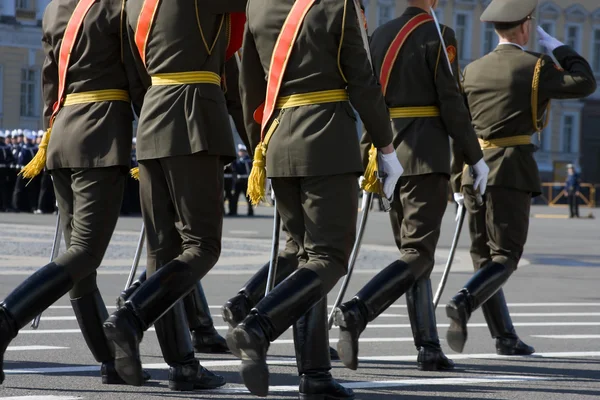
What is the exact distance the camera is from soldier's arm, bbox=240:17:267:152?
6.93m

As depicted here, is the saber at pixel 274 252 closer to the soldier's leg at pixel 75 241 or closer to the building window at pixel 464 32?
the soldier's leg at pixel 75 241

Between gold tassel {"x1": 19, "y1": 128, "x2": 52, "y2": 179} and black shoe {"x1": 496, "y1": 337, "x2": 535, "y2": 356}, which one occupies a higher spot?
gold tassel {"x1": 19, "y1": 128, "x2": 52, "y2": 179}

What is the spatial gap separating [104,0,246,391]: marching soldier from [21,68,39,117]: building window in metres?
45.3

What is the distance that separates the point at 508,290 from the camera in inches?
567

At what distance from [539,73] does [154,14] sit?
283cm

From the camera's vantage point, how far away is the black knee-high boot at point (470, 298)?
8516mm

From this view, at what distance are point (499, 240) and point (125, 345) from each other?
3027mm


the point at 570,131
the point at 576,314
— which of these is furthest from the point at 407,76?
the point at 570,131

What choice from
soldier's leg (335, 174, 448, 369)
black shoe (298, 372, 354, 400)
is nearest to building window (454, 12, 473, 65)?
soldier's leg (335, 174, 448, 369)

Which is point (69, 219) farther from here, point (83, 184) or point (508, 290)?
point (508, 290)

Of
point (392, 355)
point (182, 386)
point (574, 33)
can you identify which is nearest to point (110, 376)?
point (182, 386)

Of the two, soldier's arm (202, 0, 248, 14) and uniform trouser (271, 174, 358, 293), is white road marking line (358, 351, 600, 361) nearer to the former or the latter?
uniform trouser (271, 174, 358, 293)

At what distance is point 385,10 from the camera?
63.7m

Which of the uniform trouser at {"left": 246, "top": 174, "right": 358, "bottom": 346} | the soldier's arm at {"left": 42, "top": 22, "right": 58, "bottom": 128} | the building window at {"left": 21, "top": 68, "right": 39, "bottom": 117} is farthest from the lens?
the building window at {"left": 21, "top": 68, "right": 39, "bottom": 117}
